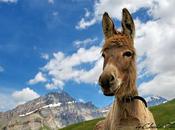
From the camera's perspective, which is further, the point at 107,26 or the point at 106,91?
the point at 107,26

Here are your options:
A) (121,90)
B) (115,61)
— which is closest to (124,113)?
(121,90)

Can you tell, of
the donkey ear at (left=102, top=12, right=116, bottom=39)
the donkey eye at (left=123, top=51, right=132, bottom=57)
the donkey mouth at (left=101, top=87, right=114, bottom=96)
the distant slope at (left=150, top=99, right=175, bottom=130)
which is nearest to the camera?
the donkey mouth at (left=101, top=87, right=114, bottom=96)

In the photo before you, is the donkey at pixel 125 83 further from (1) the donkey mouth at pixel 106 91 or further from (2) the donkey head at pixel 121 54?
(1) the donkey mouth at pixel 106 91

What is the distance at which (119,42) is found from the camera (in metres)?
11.1

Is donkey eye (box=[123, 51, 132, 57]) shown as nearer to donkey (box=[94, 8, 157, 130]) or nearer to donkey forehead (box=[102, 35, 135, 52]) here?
donkey (box=[94, 8, 157, 130])

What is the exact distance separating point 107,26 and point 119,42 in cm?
104

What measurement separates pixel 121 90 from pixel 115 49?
1.14 m

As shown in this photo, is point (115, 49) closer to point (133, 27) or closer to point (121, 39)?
point (121, 39)

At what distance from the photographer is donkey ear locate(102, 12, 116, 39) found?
11.9m

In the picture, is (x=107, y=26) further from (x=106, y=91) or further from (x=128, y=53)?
(x=106, y=91)

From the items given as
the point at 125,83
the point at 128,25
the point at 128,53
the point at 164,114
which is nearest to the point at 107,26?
the point at 128,25

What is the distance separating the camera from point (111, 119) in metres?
12.0

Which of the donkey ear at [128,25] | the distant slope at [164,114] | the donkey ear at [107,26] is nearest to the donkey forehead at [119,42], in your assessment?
the donkey ear at [128,25]

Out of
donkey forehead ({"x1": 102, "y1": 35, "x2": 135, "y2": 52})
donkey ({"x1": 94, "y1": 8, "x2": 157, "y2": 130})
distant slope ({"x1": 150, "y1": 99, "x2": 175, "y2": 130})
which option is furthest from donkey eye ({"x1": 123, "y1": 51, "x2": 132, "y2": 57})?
distant slope ({"x1": 150, "y1": 99, "x2": 175, "y2": 130})
